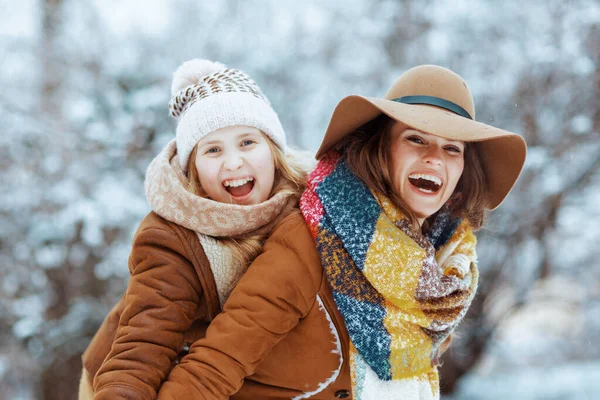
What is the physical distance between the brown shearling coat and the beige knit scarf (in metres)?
0.05

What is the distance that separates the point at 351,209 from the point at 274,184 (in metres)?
0.37

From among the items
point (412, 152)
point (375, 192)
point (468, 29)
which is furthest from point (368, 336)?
point (468, 29)

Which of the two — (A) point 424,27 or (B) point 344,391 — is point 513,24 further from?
(B) point 344,391

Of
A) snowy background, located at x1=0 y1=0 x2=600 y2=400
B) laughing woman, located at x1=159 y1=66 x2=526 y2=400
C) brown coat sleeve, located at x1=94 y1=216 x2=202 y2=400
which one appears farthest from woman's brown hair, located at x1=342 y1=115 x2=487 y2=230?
snowy background, located at x1=0 y1=0 x2=600 y2=400

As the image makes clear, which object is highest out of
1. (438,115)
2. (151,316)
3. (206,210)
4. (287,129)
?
(438,115)

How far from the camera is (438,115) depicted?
5.65ft

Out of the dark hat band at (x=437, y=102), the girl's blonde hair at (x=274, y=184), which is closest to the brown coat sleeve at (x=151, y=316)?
the girl's blonde hair at (x=274, y=184)

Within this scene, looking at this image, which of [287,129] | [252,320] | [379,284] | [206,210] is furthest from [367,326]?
[287,129]

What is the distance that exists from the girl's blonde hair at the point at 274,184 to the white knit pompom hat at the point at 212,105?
0.05 metres

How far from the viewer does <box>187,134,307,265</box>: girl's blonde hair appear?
186 cm

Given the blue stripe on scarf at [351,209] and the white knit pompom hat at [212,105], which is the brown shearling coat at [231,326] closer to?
the blue stripe on scarf at [351,209]

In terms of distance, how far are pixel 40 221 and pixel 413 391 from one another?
10.2ft

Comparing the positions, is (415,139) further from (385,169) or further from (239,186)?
(239,186)

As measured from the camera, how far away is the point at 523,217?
423cm
